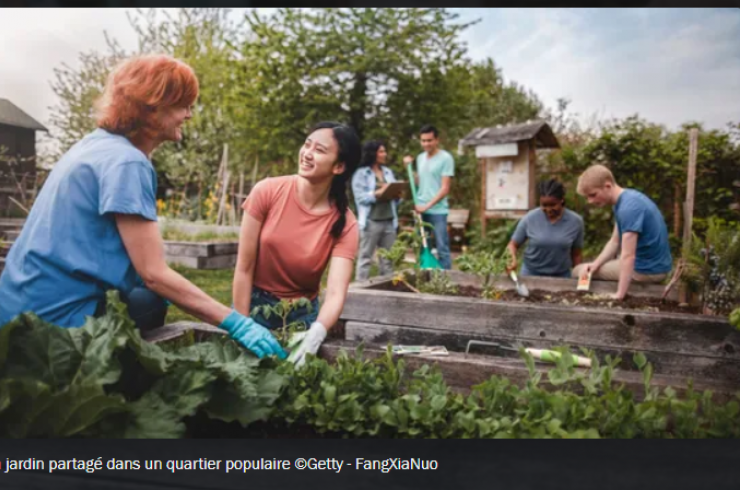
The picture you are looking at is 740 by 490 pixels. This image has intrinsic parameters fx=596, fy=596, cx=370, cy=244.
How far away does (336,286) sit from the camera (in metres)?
2.19

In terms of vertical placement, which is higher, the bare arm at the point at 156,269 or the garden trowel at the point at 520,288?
the bare arm at the point at 156,269

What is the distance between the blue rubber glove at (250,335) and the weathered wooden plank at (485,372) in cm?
23

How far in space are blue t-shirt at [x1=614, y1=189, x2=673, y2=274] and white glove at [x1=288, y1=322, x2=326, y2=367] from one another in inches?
72.6

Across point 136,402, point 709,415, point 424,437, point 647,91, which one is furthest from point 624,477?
point 647,91

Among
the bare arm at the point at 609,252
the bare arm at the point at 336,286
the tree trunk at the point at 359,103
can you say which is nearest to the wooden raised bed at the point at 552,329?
the bare arm at the point at 336,286

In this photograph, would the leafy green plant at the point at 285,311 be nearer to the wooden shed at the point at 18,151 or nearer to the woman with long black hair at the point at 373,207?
the wooden shed at the point at 18,151

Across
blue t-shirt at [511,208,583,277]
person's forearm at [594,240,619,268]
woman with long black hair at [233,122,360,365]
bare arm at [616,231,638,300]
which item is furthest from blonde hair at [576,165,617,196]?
woman with long black hair at [233,122,360,365]

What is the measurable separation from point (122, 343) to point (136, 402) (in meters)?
0.16

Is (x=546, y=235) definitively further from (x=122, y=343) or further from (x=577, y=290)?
(x=122, y=343)

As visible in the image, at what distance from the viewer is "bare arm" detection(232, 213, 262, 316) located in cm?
224

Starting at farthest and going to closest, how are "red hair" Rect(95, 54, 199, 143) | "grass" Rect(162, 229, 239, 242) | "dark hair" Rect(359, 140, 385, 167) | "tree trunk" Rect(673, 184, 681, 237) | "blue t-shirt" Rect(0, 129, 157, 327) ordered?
1. "tree trunk" Rect(673, 184, 681, 237)
2. "grass" Rect(162, 229, 239, 242)
3. "dark hair" Rect(359, 140, 385, 167)
4. "red hair" Rect(95, 54, 199, 143)
5. "blue t-shirt" Rect(0, 129, 157, 327)

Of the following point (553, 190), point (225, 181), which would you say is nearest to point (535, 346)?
point (553, 190)

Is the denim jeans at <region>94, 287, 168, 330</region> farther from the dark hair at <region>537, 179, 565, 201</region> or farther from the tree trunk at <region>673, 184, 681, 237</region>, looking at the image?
the tree trunk at <region>673, 184, 681, 237</region>

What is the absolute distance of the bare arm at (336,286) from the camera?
218 cm
